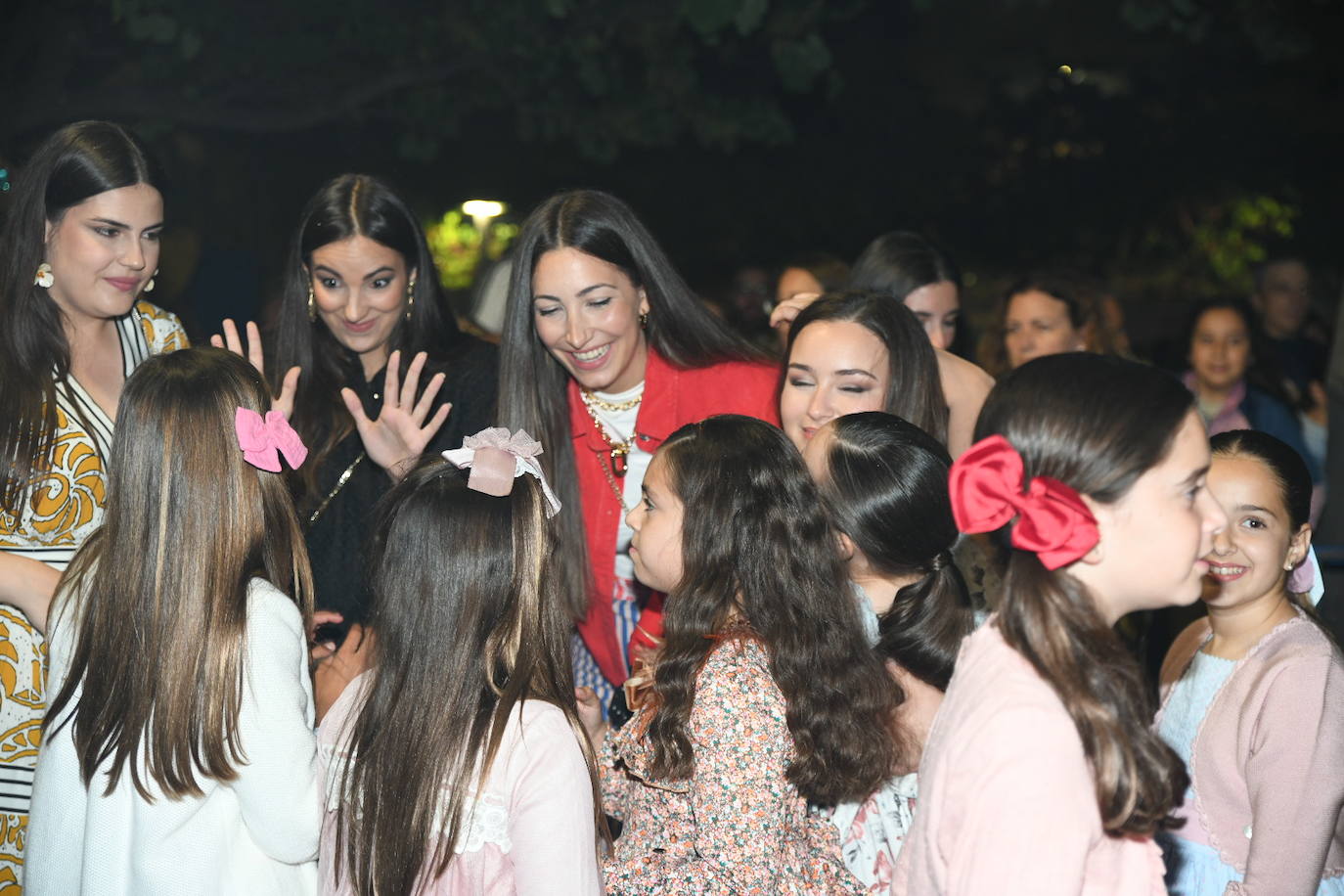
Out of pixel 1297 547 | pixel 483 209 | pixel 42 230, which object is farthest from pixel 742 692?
pixel 483 209

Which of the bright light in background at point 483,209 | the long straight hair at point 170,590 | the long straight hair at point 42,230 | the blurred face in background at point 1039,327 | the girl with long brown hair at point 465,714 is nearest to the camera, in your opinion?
the girl with long brown hair at point 465,714

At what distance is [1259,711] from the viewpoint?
7.44 ft

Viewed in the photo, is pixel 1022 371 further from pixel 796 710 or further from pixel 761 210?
pixel 761 210

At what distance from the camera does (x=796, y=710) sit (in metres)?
2.21

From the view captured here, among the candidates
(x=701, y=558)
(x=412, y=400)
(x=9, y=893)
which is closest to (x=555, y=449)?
(x=412, y=400)

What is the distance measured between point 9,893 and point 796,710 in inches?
67.4

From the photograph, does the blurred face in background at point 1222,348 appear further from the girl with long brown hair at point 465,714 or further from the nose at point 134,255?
the nose at point 134,255

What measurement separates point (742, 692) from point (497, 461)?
0.57m

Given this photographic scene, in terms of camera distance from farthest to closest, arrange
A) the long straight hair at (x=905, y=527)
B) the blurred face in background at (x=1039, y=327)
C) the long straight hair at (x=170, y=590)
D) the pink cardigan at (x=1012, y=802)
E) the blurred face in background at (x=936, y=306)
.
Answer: the blurred face in background at (x=1039, y=327) < the blurred face in background at (x=936, y=306) < the long straight hair at (x=905, y=527) < the long straight hair at (x=170, y=590) < the pink cardigan at (x=1012, y=802)

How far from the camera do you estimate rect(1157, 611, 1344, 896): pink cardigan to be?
2137mm

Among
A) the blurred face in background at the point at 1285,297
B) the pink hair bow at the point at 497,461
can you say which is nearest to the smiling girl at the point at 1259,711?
the pink hair bow at the point at 497,461

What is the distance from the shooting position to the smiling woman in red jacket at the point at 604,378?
10.2 ft

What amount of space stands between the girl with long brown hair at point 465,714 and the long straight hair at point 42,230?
3.56 feet

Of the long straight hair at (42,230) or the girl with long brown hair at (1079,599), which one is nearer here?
the girl with long brown hair at (1079,599)
